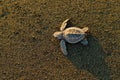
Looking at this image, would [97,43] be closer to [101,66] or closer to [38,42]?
[101,66]

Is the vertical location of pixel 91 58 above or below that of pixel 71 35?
→ below

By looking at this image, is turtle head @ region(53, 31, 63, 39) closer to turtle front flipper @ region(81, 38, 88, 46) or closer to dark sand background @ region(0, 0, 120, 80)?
dark sand background @ region(0, 0, 120, 80)

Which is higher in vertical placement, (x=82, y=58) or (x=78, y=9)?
(x=78, y=9)

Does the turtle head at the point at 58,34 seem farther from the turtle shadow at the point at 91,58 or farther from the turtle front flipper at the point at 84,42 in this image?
the turtle front flipper at the point at 84,42

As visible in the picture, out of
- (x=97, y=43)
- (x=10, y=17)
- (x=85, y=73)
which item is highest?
(x=10, y=17)

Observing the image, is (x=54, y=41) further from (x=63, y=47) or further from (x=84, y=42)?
(x=84, y=42)

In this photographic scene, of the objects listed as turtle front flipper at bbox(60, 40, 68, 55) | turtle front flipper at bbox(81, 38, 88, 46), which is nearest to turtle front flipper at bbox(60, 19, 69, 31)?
turtle front flipper at bbox(60, 40, 68, 55)

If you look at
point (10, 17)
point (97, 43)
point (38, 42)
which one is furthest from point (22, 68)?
point (97, 43)

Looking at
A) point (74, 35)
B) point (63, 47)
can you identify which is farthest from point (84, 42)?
→ point (63, 47)
